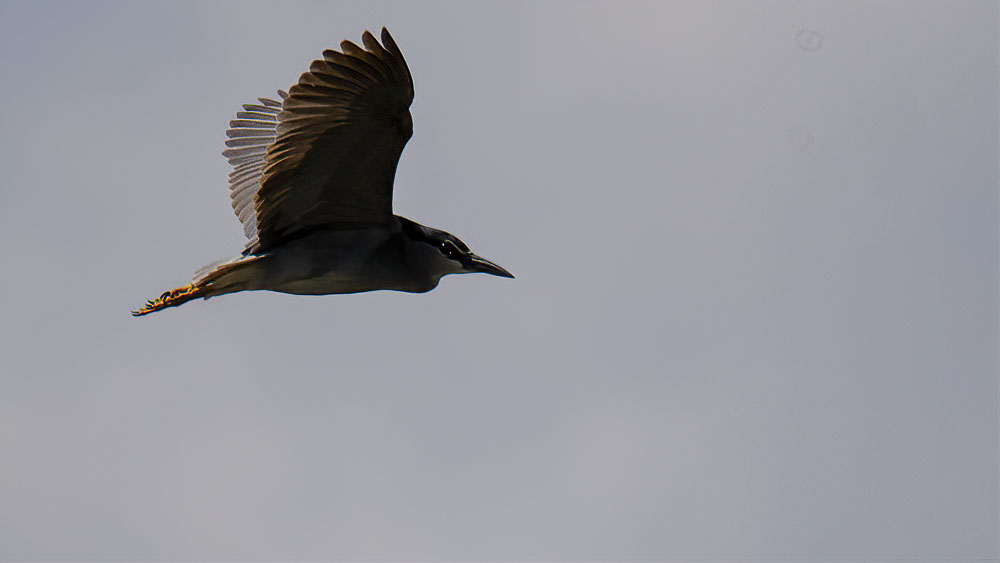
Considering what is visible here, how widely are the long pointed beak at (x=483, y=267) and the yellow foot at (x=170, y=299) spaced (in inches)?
85.5

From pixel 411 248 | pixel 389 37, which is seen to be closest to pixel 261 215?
pixel 411 248

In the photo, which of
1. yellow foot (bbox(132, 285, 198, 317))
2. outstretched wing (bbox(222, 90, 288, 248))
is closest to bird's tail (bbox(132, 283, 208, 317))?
yellow foot (bbox(132, 285, 198, 317))

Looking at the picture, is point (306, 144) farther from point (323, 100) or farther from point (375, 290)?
point (375, 290)

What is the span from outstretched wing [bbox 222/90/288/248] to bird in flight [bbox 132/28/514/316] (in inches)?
25.5

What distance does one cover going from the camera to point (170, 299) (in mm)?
9789

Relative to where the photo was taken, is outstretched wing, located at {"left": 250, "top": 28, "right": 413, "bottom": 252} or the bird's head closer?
outstretched wing, located at {"left": 250, "top": 28, "right": 413, "bottom": 252}

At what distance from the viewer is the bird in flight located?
8750 millimetres

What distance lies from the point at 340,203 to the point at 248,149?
2.55 m

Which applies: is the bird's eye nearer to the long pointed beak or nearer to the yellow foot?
the long pointed beak

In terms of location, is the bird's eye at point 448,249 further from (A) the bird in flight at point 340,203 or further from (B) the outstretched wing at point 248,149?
(B) the outstretched wing at point 248,149

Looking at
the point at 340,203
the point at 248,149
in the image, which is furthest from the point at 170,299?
the point at 248,149

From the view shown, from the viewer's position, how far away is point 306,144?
907cm

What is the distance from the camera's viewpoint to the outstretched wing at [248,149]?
11234 millimetres

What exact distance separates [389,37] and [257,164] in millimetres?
3481
